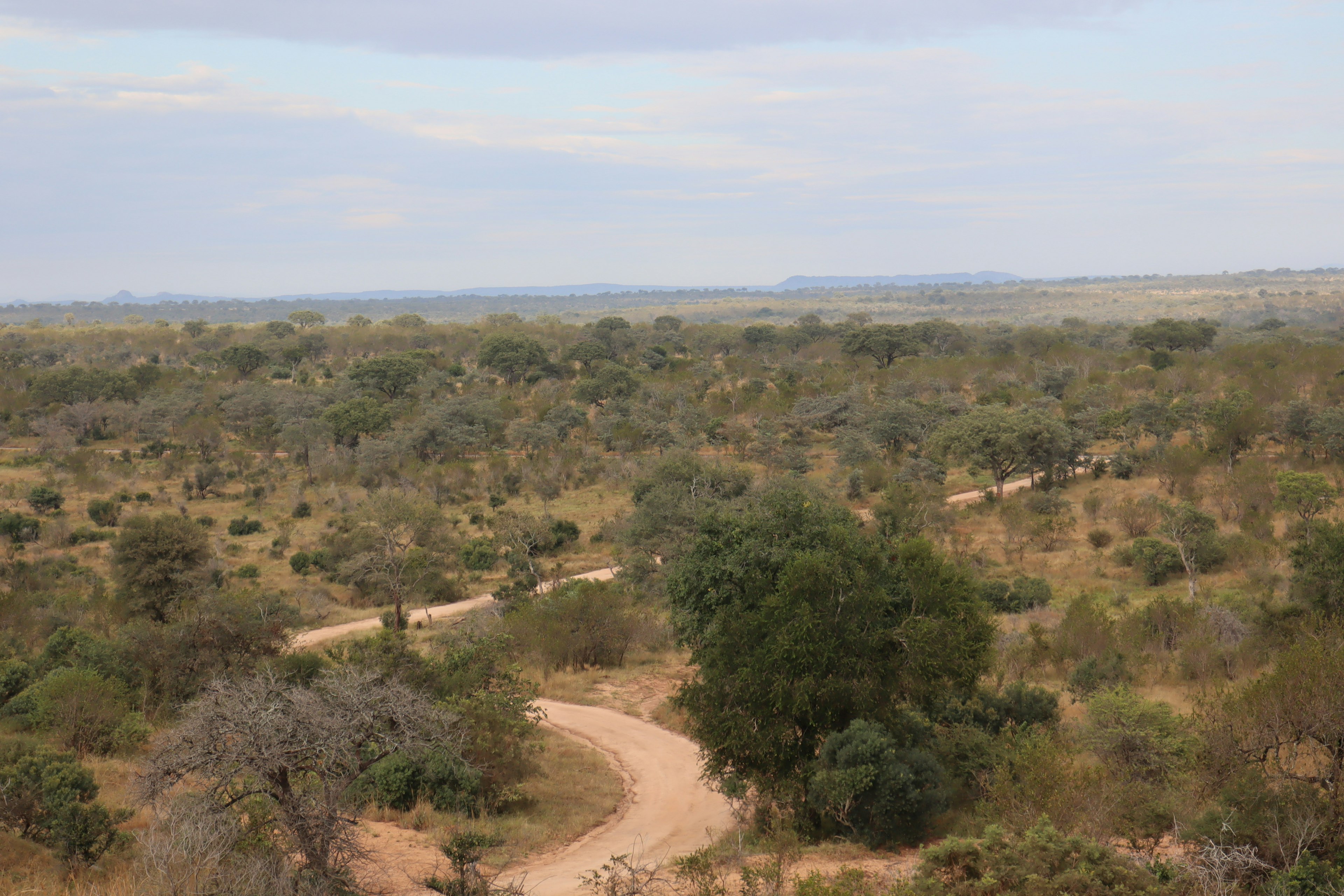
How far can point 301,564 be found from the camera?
33.2 meters

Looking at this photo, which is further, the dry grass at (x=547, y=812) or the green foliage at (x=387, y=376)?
→ the green foliage at (x=387, y=376)

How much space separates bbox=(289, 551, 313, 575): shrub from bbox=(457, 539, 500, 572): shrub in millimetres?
5337

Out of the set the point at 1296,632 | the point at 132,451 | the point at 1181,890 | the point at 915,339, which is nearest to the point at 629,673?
the point at 1296,632

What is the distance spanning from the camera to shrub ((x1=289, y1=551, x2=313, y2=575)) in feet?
109

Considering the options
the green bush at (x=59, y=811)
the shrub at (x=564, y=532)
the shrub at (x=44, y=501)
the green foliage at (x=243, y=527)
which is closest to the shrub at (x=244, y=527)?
the green foliage at (x=243, y=527)

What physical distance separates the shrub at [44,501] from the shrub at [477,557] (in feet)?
63.0

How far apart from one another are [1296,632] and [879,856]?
1076cm

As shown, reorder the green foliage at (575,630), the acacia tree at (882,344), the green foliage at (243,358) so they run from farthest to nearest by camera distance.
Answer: the green foliage at (243,358) → the acacia tree at (882,344) → the green foliage at (575,630)

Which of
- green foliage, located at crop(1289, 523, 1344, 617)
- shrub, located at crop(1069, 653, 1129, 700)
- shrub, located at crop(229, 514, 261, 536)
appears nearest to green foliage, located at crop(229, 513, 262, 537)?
shrub, located at crop(229, 514, 261, 536)

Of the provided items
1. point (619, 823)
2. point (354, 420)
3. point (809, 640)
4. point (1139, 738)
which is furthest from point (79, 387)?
point (1139, 738)

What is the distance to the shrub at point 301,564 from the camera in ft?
109

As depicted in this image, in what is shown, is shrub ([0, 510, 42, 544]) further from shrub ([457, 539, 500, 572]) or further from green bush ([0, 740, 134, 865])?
green bush ([0, 740, 134, 865])

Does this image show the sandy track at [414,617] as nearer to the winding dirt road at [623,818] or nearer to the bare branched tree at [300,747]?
the winding dirt road at [623,818]

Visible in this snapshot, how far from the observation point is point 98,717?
15.3 metres
